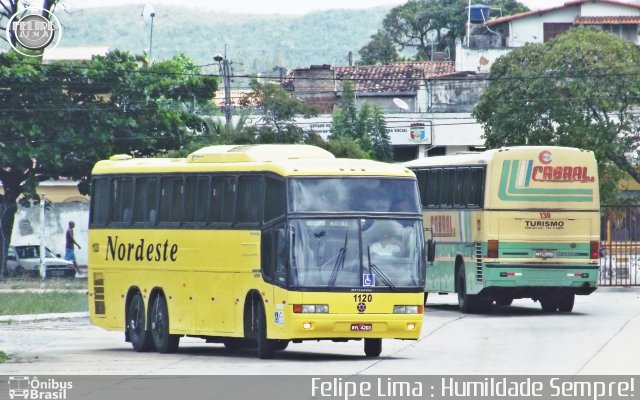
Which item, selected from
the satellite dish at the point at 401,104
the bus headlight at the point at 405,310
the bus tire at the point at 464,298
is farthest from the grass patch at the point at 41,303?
the satellite dish at the point at 401,104

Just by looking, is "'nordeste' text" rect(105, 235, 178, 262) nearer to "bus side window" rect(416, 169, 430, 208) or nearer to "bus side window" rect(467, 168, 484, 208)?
"bus side window" rect(467, 168, 484, 208)

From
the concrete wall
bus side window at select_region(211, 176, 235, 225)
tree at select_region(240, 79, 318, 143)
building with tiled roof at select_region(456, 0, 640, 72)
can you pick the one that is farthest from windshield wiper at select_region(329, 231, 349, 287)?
building with tiled roof at select_region(456, 0, 640, 72)

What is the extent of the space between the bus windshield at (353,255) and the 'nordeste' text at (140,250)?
11.3 feet

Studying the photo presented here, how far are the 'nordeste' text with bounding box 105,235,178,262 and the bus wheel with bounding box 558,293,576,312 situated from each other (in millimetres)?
11170

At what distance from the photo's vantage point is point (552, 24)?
288ft

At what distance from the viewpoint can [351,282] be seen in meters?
22.2

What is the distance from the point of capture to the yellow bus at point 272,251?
22203 millimetres

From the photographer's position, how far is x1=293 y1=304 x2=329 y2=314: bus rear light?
71.9 feet

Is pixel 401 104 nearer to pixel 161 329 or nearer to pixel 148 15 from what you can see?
pixel 148 15

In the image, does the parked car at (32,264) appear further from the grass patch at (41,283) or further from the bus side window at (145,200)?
the bus side window at (145,200)

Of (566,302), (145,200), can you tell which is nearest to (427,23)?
(566,302)

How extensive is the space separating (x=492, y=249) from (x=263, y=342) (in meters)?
11.2
